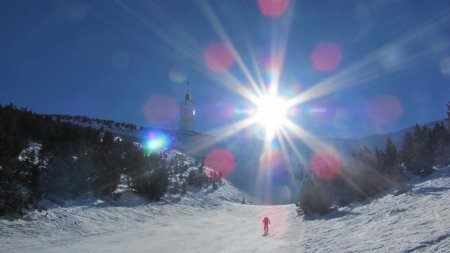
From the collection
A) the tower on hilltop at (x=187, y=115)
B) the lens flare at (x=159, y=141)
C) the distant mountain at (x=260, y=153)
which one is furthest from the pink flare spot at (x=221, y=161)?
the tower on hilltop at (x=187, y=115)

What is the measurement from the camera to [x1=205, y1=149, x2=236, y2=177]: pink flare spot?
254 feet

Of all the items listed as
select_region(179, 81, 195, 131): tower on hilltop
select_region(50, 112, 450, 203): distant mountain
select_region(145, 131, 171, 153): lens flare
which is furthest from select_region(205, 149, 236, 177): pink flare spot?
select_region(179, 81, 195, 131): tower on hilltop

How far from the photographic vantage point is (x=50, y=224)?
876 inches

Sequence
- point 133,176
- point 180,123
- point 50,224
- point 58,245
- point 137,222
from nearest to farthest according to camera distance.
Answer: point 58,245, point 50,224, point 137,222, point 133,176, point 180,123

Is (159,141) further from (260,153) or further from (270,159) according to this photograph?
(260,153)

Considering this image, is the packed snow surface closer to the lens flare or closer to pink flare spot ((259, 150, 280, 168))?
the lens flare

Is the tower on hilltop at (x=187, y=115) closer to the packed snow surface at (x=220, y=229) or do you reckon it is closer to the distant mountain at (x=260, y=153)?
the distant mountain at (x=260, y=153)

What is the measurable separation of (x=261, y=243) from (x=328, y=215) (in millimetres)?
7493

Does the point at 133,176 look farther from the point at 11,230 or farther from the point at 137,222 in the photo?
the point at 11,230

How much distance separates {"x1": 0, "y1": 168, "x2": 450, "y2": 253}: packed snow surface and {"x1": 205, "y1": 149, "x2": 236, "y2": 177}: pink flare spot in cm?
4148

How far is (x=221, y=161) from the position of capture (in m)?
85.8

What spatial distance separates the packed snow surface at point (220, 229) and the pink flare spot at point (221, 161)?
41476 millimetres

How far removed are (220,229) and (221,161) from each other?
5806cm

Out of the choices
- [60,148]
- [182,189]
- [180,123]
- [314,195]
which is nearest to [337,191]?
[314,195]
